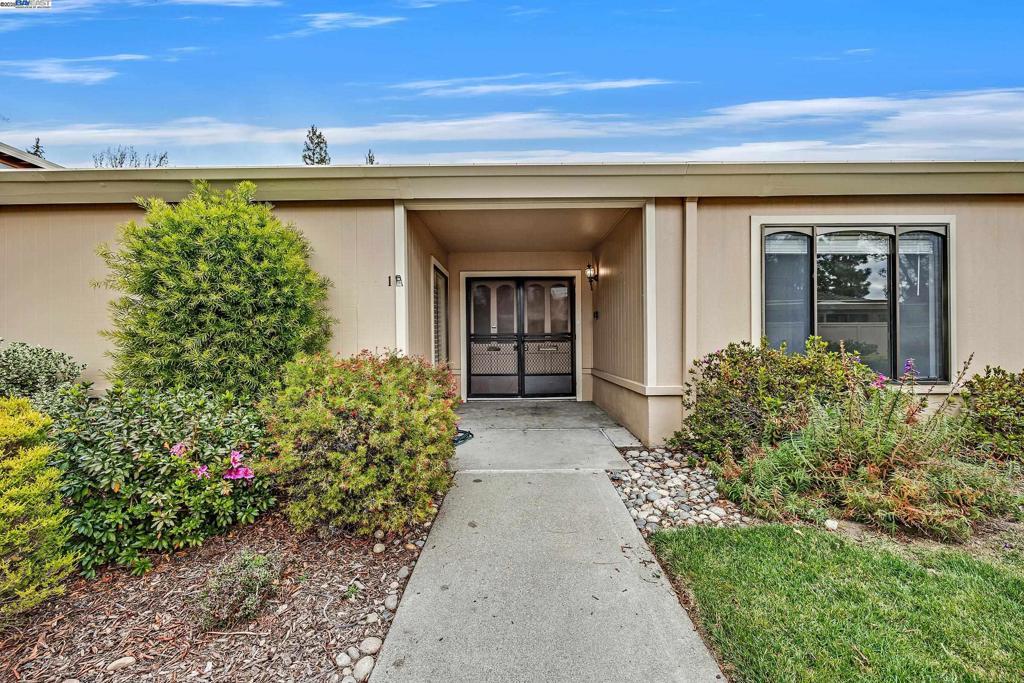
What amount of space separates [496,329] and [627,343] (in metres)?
2.65

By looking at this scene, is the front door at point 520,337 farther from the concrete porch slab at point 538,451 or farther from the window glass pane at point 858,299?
the window glass pane at point 858,299

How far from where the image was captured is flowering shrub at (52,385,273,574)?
2.15 m

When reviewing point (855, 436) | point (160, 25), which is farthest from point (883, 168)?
point (160, 25)

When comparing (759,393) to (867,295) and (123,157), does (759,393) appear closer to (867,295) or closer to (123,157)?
(867,295)

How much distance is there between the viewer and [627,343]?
16.3ft

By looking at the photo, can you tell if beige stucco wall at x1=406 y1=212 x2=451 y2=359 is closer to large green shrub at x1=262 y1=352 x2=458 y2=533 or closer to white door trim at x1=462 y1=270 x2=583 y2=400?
white door trim at x1=462 y1=270 x2=583 y2=400

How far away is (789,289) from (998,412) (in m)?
1.87

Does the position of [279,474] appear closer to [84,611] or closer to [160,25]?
[84,611]

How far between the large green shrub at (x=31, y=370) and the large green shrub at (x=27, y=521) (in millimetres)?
2115

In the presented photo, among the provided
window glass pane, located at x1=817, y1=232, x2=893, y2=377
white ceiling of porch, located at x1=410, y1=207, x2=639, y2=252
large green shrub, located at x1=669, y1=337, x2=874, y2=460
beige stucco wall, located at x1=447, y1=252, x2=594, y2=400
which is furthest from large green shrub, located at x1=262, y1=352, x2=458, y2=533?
beige stucco wall, located at x1=447, y1=252, x2=594, y2=400

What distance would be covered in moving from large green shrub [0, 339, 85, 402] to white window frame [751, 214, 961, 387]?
6.16 m

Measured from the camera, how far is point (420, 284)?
495 cm

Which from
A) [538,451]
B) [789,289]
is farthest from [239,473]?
[789,289]

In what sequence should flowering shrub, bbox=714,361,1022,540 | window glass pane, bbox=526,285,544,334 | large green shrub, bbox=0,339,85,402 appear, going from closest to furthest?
flowering shrub, bbox=714,361,1022,540 → large green shrub, bbox=0,339,85,402 → window glass pane, bbox=526,285,544,334
